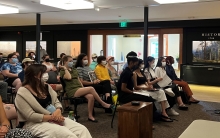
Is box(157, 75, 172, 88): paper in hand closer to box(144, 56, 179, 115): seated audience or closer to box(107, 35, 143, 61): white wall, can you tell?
box(144, 56, 179, 115): seated audience

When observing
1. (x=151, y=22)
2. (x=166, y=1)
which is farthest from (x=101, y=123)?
(x=151, y=22)

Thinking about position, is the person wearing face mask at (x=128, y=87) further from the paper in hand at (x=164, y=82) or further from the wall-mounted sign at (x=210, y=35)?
the wall-mounted sign at (x=210, y=35)

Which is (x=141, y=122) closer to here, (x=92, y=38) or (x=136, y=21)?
(x=136, y=21)

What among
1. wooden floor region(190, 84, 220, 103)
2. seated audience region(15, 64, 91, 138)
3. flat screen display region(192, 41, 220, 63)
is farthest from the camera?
flat screen display region(192, 41, 220, 63)

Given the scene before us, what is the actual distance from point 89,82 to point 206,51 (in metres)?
6.67

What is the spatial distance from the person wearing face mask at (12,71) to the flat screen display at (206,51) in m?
7.27

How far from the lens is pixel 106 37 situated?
12422mm

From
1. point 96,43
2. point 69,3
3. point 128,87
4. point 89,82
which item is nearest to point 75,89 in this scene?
point 89,82

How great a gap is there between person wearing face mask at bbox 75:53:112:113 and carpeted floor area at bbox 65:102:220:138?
16.9 inches

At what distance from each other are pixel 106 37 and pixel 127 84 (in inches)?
319

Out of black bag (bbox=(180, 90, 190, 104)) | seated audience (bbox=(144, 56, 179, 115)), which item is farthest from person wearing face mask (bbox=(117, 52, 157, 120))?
black bag (bbox=(180, 90, 190, 104))

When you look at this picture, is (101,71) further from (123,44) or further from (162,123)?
(123,44)

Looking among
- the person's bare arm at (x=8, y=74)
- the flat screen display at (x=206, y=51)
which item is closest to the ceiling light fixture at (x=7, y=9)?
the person's bare arm at (x=8, y=74)

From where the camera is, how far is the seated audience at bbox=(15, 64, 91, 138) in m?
2.56
